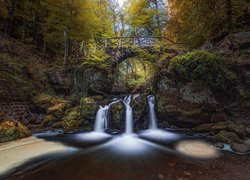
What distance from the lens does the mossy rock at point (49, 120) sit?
299 inches

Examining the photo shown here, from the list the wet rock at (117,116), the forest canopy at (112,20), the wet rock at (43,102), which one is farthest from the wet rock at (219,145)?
the wet rock at (43,102)

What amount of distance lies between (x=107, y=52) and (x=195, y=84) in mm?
7559

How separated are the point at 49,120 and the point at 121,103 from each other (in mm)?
3708

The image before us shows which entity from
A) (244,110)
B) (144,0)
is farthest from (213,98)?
(144,0)

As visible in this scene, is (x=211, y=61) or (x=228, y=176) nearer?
(x=228, y=176)

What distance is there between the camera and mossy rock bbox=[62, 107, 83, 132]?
738cm

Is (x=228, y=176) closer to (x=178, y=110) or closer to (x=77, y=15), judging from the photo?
(x=178, y=110)

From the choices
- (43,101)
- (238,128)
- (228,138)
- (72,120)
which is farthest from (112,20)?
(228,138)

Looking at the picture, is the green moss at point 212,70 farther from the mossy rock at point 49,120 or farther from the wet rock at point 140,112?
the mossy rock at point 49,120

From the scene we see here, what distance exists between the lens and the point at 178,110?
23.3 ft

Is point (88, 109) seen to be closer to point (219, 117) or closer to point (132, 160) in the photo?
point (132, 160)

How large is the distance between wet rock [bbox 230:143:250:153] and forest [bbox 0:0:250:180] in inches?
1.8

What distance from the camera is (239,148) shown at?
171 inches

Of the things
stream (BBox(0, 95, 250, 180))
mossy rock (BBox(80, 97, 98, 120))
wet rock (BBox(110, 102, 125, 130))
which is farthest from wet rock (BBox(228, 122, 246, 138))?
mossy rock (BBox(80, 97, 98, 120))
